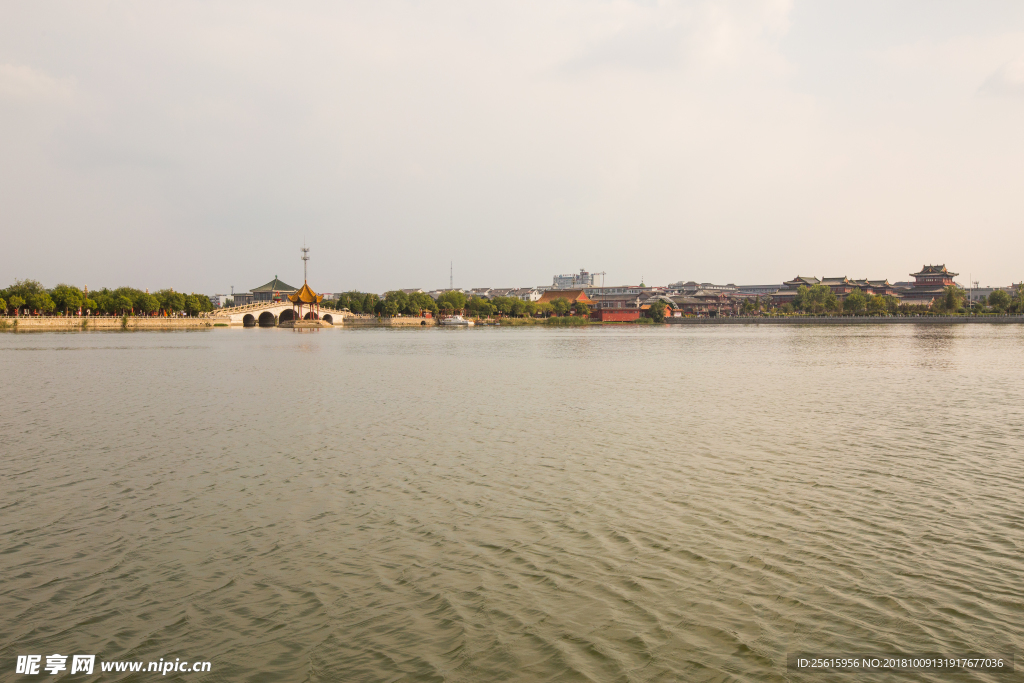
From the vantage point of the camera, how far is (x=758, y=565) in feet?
25.3

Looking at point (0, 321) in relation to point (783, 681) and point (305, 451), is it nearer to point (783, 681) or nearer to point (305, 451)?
point (305, 451)

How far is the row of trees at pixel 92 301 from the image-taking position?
9075 cm

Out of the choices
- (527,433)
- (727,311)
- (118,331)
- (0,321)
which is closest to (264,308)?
(118,331)

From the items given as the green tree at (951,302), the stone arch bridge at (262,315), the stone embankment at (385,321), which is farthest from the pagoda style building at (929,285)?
the stone arch bridge at (262,315)

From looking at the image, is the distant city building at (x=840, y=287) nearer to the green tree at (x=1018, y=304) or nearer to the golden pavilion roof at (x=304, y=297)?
the green tree at (x=1018, y=304)

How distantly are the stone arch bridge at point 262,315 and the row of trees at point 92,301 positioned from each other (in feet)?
22.7

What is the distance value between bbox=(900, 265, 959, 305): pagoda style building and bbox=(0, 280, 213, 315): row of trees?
163 m

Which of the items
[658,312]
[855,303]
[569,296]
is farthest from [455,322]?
[855,303]

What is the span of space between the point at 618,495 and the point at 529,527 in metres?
2.13

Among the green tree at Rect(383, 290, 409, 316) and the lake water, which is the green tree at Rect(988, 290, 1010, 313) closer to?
the green tree at Rect(383, 290, 409, 316)

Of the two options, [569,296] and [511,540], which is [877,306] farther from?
[511,540]

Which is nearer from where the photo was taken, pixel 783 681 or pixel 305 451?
pixel 783 681

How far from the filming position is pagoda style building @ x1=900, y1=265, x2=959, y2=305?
157125mm

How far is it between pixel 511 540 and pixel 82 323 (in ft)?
337
